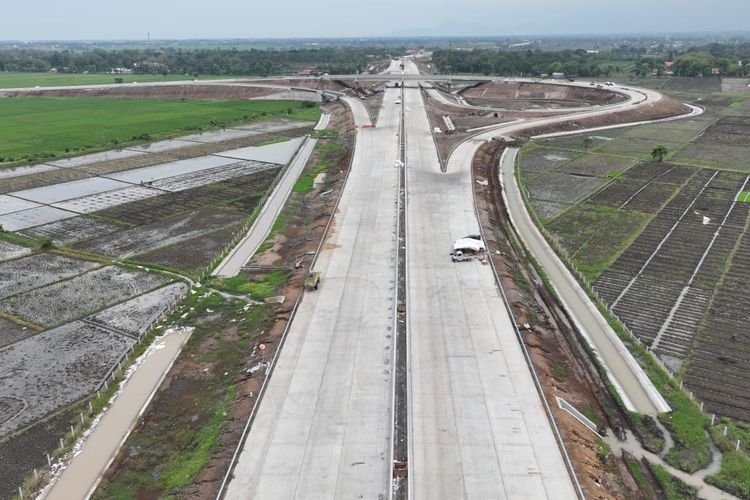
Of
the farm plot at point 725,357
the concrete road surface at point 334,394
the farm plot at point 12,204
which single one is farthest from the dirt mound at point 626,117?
the farm plot at point 12,204

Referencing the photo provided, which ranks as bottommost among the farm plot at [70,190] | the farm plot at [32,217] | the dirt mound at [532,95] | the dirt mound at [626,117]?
the farm plot at [32,217]

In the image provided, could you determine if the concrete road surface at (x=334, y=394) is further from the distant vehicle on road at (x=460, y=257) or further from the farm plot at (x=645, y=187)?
the farm plot at (x=645, y=187)

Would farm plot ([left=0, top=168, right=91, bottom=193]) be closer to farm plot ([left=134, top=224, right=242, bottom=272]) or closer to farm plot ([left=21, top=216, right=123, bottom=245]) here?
farm plot ([left=21, top=216, right=123, bottom=245])

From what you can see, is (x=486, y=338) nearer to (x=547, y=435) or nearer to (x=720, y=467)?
(x=547, y=435)

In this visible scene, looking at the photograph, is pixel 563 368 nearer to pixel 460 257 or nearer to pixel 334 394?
pixel 334 394

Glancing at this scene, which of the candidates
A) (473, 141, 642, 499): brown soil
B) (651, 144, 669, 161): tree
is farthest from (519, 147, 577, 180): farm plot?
(473, 141, 642, 499): brown soil

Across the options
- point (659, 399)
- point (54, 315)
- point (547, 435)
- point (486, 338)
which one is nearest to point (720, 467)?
point (659, 399)

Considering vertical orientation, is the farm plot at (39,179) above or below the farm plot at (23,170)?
below
